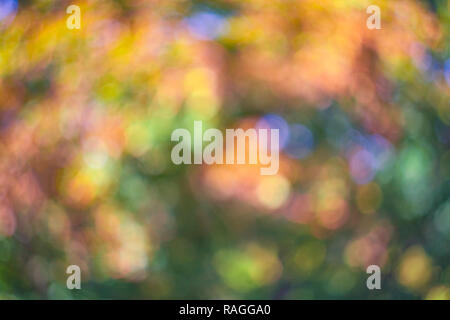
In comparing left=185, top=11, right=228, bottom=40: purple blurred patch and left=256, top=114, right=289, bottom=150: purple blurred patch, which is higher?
left=185, top=11, right=228, bottom=40: purple blurred patch

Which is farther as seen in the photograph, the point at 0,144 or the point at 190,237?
the point at 0,144

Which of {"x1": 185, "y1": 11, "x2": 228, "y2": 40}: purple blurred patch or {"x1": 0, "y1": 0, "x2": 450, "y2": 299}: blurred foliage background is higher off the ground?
{"x1": 185, "y1": 11, "x2": 228, "y2": 40}: purple blurred patch

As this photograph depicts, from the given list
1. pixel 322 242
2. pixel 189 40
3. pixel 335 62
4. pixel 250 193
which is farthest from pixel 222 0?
pixel 322 242

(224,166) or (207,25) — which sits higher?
(207,25)

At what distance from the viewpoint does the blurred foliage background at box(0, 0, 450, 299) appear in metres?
0.86

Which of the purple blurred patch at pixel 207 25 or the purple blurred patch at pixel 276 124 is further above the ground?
the purple blurred patch at pixel 207 25

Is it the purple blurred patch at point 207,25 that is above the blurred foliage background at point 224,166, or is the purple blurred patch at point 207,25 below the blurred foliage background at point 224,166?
above

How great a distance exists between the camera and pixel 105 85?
891mm

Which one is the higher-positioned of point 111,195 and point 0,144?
point 0,144

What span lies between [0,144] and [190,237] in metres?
0.40

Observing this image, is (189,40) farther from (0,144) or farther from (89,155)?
(0,144)

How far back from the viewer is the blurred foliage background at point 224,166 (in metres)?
0.86

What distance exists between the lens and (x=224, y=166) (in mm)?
883
